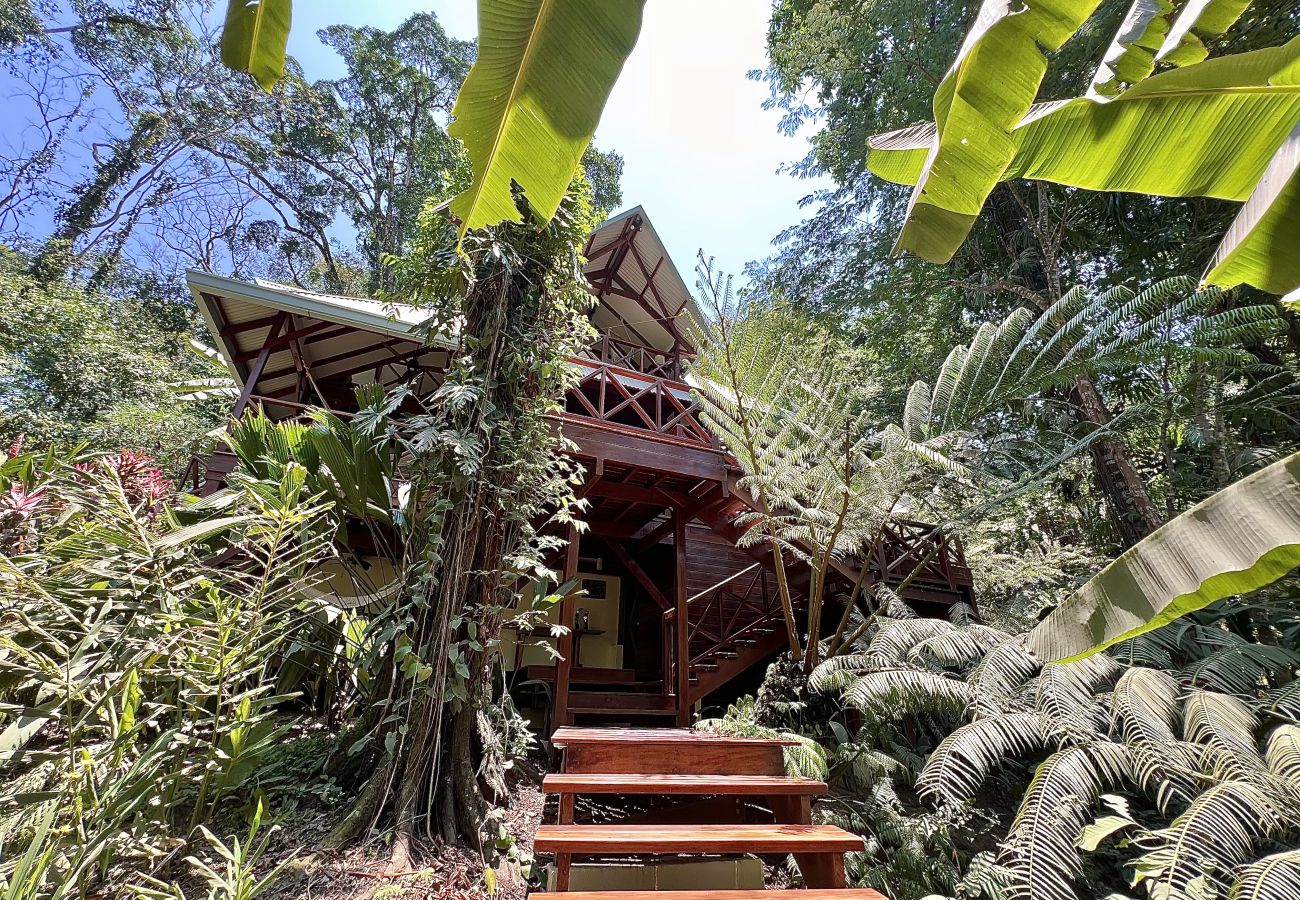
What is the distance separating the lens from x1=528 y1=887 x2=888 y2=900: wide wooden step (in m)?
1.63

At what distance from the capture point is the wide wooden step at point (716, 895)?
64.3 inches

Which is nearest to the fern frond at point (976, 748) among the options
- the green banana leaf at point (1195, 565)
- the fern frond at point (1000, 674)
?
the fern frond at point (1000, 674)

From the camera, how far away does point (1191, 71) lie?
122 cm

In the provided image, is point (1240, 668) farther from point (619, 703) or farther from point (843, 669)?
point (619, 703)

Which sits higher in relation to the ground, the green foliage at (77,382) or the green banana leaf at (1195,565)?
the green foliage at (77,382)

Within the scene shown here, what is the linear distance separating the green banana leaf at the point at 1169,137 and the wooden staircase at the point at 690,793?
2.01m

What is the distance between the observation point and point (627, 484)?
5.93 meters

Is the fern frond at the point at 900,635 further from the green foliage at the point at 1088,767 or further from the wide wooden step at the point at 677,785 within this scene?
the wide wooden step at the point at 677,785

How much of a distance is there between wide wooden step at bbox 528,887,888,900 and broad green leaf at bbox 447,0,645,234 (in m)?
1.91

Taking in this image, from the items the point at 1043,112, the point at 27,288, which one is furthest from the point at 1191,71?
the point at 27,288

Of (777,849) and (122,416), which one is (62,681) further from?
(122,416)

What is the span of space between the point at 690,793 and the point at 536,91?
2.50 metres

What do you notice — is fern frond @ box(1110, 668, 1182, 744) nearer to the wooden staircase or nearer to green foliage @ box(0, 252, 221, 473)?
the wooden staircase

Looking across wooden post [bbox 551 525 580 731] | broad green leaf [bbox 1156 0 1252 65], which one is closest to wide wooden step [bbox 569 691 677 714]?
wooden post [bbox 551 525 580 731]
